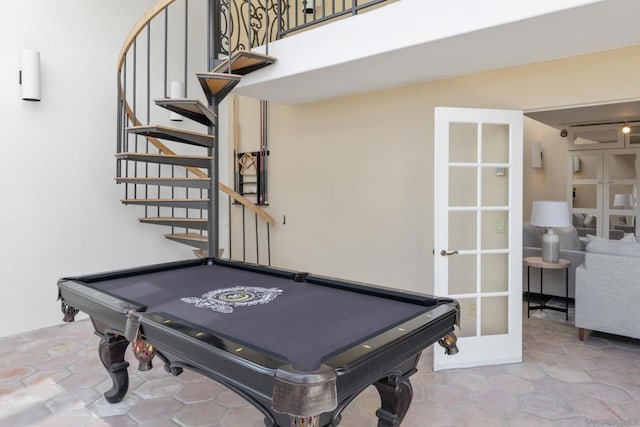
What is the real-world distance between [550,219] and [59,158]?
4834 mm

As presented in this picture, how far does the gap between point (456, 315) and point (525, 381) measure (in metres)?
1.52

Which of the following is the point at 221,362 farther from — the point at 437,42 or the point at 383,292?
the point at 437,42

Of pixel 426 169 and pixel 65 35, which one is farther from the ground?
pixel 65 35

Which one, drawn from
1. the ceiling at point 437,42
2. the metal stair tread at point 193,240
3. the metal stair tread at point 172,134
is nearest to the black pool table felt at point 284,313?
the metal stair tread at point 172,134

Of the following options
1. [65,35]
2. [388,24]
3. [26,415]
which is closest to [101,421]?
[26,415]

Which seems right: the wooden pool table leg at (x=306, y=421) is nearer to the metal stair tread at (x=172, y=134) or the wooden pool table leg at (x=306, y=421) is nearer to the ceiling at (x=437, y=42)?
the ceiling at (x=437, y=42)

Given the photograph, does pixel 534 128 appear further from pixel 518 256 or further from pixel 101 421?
pixel 101 421

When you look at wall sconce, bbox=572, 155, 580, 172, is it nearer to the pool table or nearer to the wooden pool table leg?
the pool table

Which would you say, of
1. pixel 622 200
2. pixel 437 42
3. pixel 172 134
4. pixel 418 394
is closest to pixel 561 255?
pixel 418 394

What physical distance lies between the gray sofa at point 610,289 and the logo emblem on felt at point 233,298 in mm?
2833

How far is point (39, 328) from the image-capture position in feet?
13.1

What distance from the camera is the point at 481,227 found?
3348 mm

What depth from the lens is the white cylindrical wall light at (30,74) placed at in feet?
12.4

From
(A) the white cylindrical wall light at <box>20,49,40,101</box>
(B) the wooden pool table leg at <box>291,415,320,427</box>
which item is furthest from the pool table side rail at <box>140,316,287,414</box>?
(A) the white cylindrical wall light at <box>20,49,40,101</box>
